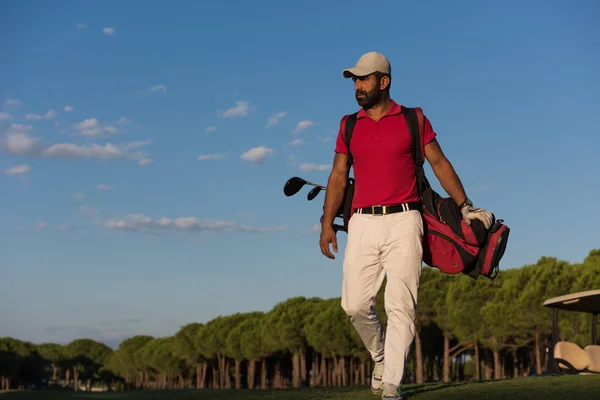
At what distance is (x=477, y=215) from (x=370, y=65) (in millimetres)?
1981

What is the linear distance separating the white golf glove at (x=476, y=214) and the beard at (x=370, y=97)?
59.1 inches

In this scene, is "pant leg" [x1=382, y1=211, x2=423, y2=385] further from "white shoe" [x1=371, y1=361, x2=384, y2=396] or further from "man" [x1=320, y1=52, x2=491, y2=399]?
"white shoe" [x1=371, y1=361, x2=384, y2=396]

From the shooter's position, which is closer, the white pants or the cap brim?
the white pants

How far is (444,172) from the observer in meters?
8.52

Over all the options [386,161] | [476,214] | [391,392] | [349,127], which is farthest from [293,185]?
[391,392]

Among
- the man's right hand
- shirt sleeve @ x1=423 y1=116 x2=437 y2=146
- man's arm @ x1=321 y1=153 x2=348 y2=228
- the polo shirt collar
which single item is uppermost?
the polo shirt collar

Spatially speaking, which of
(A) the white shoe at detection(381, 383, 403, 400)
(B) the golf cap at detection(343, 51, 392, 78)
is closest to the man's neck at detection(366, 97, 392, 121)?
(B) the golf cap at detection(343, 51, 392, 78)

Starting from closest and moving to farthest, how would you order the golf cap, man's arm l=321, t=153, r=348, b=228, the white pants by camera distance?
the white pants → the golf cap → man's arm l=321, t=153, r=348, b=228

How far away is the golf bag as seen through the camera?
8.35 meters

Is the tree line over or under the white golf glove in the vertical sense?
under

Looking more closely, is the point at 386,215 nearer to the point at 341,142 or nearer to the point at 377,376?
the point at 341,142

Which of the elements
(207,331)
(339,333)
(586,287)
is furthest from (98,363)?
(586,287)

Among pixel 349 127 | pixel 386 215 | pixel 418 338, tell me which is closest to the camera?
pixel 386 215

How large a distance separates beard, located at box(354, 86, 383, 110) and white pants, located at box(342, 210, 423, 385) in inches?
48.9
